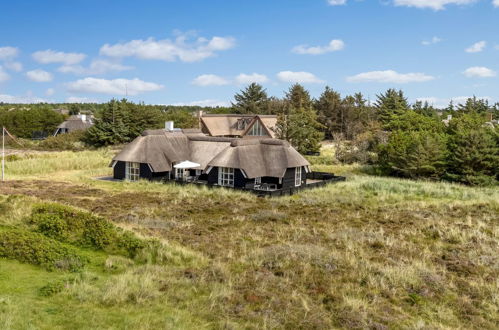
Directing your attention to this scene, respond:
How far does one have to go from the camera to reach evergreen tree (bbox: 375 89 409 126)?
237 ft

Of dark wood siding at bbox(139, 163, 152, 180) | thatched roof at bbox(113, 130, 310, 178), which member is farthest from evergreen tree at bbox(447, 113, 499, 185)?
dark wood siding at bbox(139, 163, 152, 180)

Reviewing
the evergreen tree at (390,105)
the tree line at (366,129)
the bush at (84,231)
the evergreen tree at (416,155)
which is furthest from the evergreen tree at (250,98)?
the bush at (84,231)

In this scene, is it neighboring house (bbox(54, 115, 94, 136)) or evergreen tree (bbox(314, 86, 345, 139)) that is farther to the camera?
neighboring house (bbox(54, 115, 94, 136))

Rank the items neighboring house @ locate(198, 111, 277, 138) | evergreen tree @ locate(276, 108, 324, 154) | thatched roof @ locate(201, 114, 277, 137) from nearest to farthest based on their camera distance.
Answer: evergreen tree @ locate(276, 108, 324, 154), neighboring house @ locate(198, 111, 277, 138), thatched roof @ locate(201, 114, 277, 137)

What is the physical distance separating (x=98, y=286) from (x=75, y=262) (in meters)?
1.81

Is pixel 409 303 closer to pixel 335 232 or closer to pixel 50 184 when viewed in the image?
pixel 335 232

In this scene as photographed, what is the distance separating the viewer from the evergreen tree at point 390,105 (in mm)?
72250

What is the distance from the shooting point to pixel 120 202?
24.8 m

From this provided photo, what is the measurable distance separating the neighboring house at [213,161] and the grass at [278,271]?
18.6 ft

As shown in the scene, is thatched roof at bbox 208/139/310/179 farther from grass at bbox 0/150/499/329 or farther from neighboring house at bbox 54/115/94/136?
neighboring house at bbox 54/115/94/136

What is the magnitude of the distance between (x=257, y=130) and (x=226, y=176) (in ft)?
86.8

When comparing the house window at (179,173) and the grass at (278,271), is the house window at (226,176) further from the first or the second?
the grass at (278,271)

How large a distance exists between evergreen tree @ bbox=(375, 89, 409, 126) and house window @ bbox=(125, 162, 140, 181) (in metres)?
46.9

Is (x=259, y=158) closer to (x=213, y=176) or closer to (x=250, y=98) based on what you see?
(x=213, y=176)
